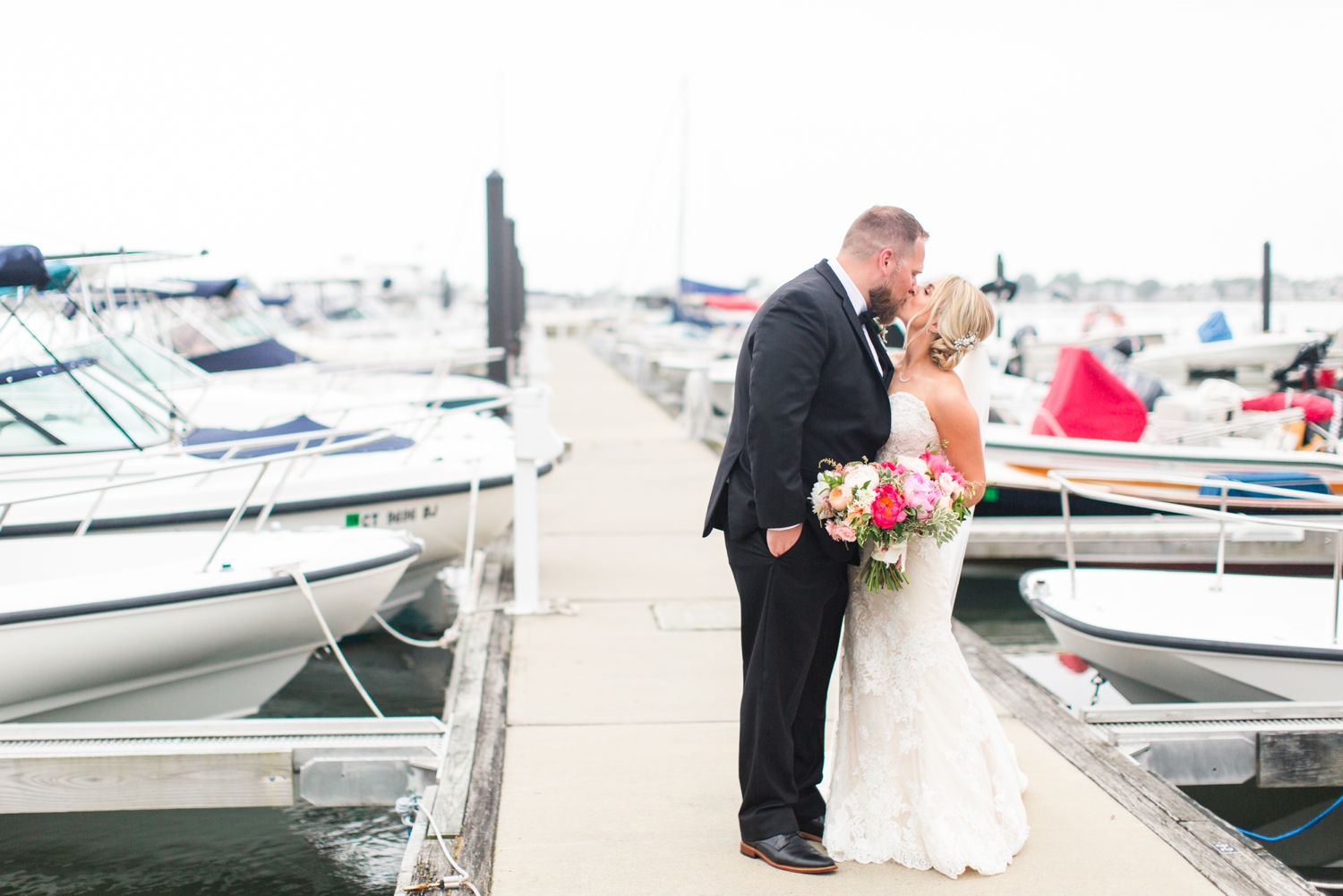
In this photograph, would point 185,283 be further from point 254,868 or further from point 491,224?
point 254,868

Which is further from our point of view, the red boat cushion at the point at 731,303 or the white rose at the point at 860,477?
the red boat cushion at the point at 731,303

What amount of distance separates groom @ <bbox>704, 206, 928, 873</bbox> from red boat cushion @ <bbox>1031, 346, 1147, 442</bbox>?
651 cm

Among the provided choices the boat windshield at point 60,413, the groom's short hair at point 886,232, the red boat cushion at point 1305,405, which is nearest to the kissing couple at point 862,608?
the groom's short hair at point 886,232

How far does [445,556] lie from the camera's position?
808cm

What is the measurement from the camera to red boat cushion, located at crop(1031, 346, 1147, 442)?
9.35m

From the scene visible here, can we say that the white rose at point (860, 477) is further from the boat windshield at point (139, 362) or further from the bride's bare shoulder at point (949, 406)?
the boat windshield at point (139, 362)

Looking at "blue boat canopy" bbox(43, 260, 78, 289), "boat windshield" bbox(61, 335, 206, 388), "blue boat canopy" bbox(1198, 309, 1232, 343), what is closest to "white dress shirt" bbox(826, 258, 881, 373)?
"blue boat canopy" bbox(43, 260, 78, 289)

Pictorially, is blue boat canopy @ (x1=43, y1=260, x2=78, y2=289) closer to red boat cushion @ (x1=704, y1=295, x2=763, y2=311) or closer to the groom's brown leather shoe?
the groom's brown leather shoe

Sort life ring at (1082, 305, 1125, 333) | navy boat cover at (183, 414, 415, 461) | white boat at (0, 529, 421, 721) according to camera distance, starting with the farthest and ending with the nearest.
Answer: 1. life ring at (1082, 305, 1125, 333)
2. navy boat cover at (183, 414, 415, 461)
3. white boat at (0, 529, 421, 721)

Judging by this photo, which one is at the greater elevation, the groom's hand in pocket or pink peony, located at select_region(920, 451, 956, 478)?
pink peony, located at select_region(920, 451, 956, 478)

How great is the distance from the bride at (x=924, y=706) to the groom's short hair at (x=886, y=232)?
24cm

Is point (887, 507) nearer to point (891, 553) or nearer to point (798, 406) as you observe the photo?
point (891, 553)

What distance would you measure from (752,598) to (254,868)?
9.41ft

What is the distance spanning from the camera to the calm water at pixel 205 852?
469 centimetres
